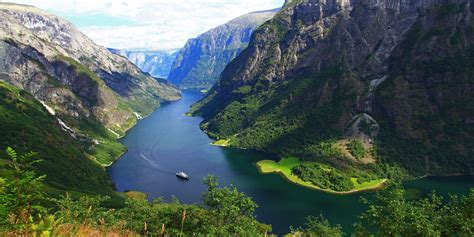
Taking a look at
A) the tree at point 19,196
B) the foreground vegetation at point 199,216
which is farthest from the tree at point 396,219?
the tree at point 19,196

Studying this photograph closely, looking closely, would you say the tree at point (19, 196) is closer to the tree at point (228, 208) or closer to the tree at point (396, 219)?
the tree at point (396, 219)

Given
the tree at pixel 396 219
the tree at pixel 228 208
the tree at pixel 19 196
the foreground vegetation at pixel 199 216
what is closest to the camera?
the tree at pixel 19 196

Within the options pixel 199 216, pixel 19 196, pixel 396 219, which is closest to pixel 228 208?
pixel 199 216

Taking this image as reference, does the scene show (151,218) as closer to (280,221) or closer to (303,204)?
(280,221)

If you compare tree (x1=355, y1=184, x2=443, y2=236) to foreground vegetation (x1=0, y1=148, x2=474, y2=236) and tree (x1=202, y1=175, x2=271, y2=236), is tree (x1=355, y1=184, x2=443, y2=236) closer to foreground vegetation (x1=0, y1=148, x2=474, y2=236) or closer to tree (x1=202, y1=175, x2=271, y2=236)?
foreground vegetation (x1=0, y1=148, x2=474, y2=236)

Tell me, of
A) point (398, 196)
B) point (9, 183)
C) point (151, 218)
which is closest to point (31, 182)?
point (9, 183)

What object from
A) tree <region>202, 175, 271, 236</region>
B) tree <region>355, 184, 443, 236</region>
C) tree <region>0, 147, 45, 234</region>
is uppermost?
tree <region>0, 147, 45, 234</region>

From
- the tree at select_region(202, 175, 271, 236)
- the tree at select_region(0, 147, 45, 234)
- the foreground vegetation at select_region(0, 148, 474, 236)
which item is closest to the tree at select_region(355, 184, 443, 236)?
the foreground vegetation at select_region(0, 148, 474, 236)

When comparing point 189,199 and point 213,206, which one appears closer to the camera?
point 213,206
